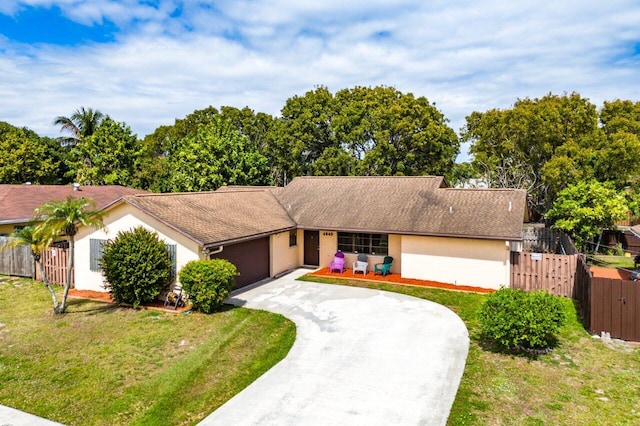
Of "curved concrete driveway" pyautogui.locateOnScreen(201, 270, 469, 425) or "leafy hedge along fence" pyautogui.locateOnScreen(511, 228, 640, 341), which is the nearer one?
"curved concrete driveway" pyautogui.locateOnScreen(201, 270, 469, 425)

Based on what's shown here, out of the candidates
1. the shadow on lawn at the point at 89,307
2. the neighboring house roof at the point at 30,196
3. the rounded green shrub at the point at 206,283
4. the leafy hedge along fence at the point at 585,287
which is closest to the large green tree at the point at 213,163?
the neighboring house roof at the point at 30,196

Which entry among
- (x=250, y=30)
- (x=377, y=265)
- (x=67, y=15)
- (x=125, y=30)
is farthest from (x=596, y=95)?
(x=67, y=15)

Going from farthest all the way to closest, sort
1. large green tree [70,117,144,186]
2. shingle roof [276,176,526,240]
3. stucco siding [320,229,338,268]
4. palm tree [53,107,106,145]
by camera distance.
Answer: palm tree [53,107,106,145]
large green tree [70,117,144,186]
stucco siding [320,229,338,268]
shingle roof [276,176,526,240]

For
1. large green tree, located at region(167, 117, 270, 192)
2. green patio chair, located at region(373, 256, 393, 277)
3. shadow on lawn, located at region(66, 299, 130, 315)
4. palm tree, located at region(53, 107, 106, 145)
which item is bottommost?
shadow on lawn, located at region(66, 299, 130, 315)

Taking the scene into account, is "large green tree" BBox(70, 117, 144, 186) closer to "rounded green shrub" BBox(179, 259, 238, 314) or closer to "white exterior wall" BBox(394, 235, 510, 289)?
"rounded green shrub" BBox(179, 259, 238, 314)

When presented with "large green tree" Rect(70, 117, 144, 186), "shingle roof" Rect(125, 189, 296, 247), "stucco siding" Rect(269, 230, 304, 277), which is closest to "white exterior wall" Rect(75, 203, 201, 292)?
"shingle roof" Rect(125, 189, 296, 247)

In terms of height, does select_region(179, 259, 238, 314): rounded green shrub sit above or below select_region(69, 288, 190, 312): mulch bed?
above
